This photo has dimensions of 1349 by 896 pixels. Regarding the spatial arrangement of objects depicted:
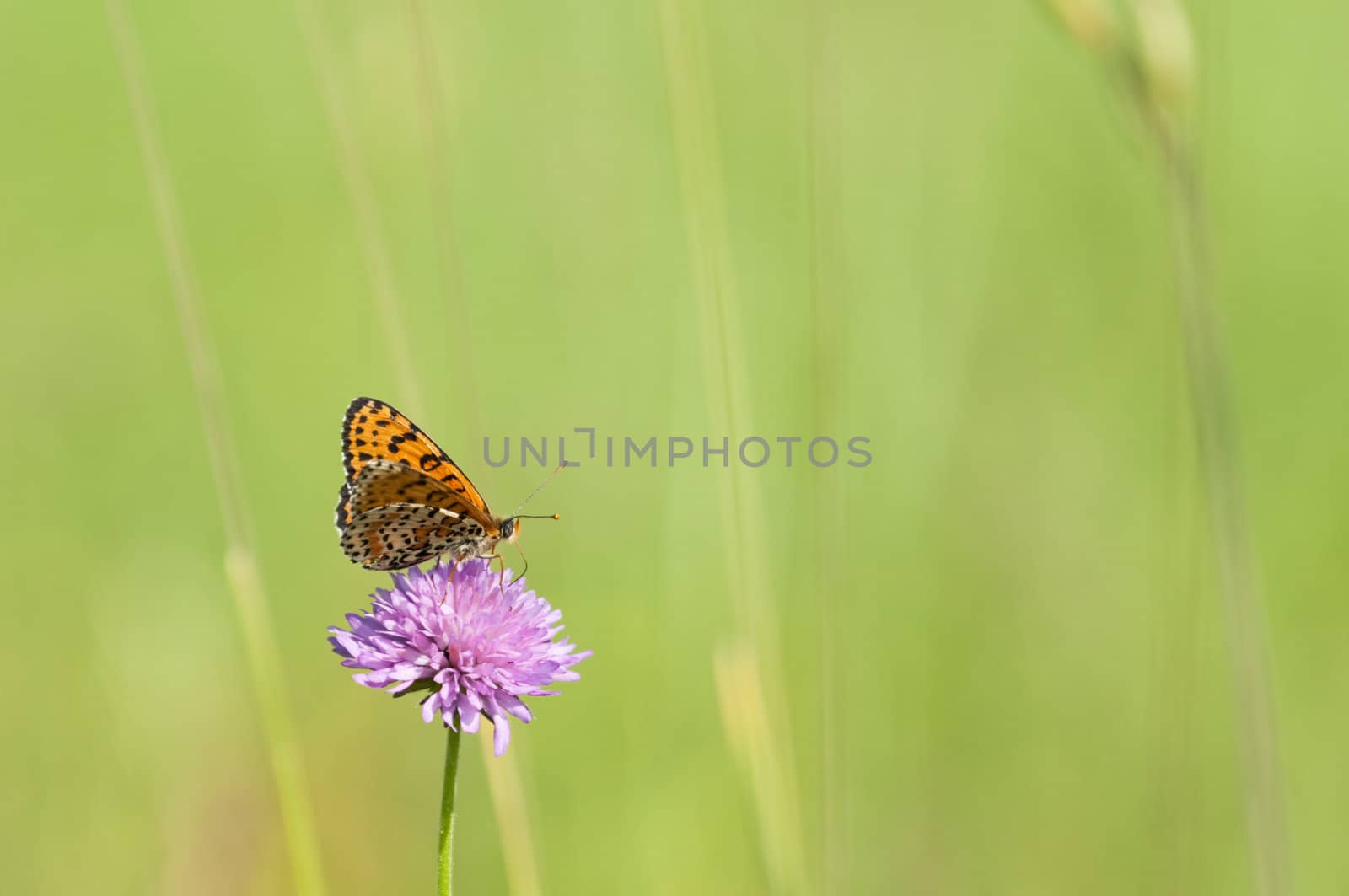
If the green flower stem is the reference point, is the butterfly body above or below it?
above

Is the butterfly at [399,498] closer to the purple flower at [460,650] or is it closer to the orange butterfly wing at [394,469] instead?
the orange butterfly wing at [394,469]

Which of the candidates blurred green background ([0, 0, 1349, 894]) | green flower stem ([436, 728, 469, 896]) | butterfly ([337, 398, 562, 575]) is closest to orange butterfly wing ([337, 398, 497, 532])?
butterfly ([337, 398, 562, 575])

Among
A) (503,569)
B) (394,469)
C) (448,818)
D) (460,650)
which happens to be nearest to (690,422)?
(503,569)

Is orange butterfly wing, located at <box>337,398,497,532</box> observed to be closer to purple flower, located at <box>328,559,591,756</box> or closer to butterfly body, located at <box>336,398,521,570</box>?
butterfly body, located at <box>336,398,521,570</box>

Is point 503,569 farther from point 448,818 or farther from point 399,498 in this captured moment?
point 448,818

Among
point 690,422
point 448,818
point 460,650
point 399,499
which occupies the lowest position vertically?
point 448,818

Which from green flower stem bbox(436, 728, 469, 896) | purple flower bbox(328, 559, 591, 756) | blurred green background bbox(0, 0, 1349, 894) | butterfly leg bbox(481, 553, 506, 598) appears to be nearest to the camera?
green flower stem bbox(436, 728, 469, 896)

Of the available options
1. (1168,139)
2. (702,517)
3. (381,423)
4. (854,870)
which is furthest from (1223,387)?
(702,517)
